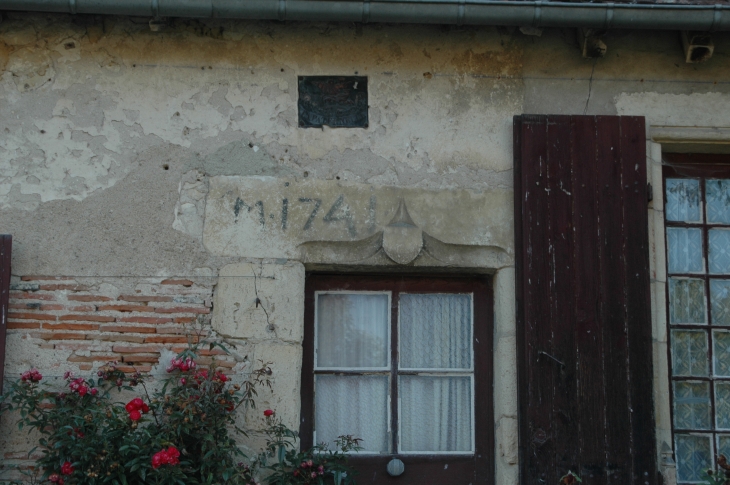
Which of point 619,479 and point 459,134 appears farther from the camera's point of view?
point 459,134

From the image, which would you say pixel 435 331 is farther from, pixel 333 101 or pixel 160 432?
pixel 160 432

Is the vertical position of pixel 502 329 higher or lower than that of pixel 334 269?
lower

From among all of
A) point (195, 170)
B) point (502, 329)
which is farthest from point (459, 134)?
point (195, 170)

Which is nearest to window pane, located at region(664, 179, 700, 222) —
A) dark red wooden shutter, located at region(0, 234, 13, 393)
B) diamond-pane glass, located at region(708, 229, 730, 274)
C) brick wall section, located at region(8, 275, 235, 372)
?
diamond-pane glass, located at region(708, 229, 730, 274)

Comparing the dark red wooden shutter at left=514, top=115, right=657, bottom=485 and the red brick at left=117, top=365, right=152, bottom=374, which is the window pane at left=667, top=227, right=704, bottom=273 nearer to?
the dark red wooden shutter at left=514, top=115, right=657, bottom=485

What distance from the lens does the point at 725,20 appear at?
4672 mm

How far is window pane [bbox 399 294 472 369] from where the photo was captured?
486cm

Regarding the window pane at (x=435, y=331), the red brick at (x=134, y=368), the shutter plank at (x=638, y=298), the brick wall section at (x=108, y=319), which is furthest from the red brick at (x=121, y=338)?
the shutter plank at (x=638, y=298)

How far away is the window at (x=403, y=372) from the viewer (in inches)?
187

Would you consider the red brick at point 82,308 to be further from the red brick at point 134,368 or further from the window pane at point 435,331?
the window pane at point 435,331

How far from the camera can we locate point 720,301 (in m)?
4.97

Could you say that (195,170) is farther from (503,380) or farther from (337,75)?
(503,380)

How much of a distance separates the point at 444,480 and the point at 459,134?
5.80 ft

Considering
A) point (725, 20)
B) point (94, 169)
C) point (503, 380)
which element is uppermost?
point (725, 20)
